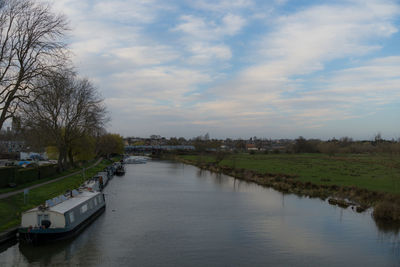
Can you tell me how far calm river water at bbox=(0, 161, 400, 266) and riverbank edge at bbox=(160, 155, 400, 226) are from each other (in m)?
1.32

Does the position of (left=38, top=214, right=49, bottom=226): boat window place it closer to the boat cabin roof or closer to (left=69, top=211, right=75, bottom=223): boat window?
the boat cabin roof

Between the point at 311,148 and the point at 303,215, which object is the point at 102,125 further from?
the point at 311,148

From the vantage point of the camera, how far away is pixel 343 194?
34812mm

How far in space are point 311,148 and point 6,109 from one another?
117 meters

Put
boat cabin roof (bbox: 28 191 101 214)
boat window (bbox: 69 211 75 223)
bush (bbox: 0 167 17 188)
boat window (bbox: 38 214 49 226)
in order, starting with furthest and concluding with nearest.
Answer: bush (bbox: 0 167 17 188), boat window (bbox: 69 211 75 223), boat cabin roof (bbox: 28 191 101 214), boat window (bbox: 38 214 49 226)

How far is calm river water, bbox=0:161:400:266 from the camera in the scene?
17.2 meters

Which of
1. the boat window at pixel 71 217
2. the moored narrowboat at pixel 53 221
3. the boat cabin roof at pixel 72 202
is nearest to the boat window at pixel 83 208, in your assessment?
the moored narrowboat at pixel 53 221

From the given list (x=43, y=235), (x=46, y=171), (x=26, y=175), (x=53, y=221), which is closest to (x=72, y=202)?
(x=53, y=221)

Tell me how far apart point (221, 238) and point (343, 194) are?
19.2 metres

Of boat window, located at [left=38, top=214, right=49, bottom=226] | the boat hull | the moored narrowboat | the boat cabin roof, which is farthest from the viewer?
the boat cabin roof

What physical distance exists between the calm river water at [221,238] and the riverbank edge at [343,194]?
1316 millimetres

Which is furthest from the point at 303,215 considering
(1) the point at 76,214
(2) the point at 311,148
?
(2) the point at 311,148

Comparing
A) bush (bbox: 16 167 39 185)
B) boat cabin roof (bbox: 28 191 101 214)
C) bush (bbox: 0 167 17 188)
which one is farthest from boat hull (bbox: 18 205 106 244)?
bush (bbox: 16 167 39 185)

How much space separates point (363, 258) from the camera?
18250 millimetres
